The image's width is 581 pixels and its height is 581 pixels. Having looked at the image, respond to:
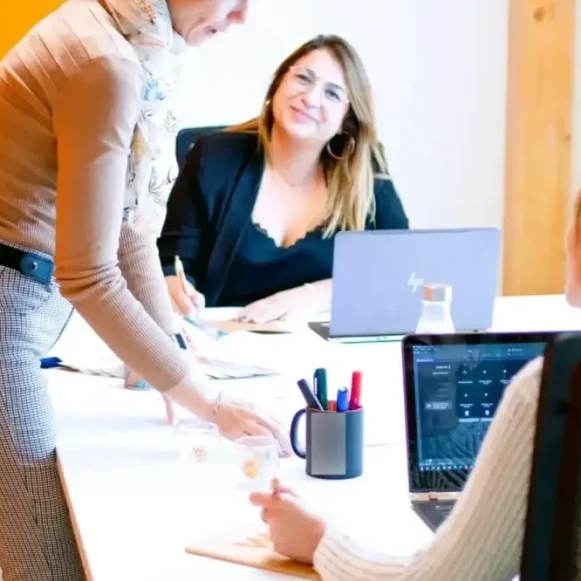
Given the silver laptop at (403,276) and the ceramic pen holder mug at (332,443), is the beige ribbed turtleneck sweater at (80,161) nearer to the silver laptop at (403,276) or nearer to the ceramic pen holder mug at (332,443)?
the ceramic pen holder mug at (332,443)

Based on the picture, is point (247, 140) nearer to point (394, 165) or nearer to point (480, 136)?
point (394, 165)

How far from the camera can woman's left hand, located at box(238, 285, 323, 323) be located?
2.28 m

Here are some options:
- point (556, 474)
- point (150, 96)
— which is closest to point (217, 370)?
point (150, 96)

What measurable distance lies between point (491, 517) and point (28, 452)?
797mm

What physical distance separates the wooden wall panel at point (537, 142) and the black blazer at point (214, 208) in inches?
40.0

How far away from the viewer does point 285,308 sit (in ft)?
7.57

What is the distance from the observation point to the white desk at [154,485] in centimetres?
102

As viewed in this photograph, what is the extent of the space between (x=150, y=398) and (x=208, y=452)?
1.09 ft

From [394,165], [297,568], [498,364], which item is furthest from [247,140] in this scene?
[297,568]

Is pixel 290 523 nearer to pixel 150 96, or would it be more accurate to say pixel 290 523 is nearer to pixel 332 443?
pixel 332 443

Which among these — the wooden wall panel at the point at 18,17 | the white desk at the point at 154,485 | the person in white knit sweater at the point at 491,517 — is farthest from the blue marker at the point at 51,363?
the wooden wall panel at the point at 18,17

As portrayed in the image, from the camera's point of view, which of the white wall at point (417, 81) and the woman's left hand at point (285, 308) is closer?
the woman's left hand at point (285, 308)

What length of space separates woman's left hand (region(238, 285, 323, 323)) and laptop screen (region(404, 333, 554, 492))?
112cm

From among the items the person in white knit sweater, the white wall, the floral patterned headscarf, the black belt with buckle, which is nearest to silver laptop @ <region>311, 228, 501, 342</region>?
the floral patterned headscarf
